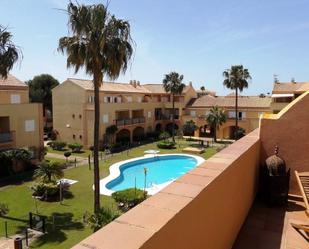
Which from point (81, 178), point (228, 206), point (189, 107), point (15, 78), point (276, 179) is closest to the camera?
point (228, 206)

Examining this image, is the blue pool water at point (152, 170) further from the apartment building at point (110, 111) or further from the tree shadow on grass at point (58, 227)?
the apartment building at point (110, 111)

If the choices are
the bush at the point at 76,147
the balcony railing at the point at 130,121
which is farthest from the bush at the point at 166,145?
the bush at the point at 76,147

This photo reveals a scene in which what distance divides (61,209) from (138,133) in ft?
111

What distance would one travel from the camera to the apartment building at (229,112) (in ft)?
167

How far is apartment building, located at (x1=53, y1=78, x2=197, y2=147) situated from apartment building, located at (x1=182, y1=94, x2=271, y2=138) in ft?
9.16

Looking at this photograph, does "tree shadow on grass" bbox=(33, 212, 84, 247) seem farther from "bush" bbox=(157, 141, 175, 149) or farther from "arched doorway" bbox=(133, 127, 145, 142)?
"arched doorway" bbox=(133, 127, 145, 142)

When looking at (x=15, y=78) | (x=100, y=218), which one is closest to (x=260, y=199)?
(x=100, y=218)

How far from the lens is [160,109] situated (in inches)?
2280

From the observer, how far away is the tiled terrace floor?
579 cm

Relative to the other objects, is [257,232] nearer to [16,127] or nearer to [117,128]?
[16,127]

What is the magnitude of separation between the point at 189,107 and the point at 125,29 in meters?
41.8

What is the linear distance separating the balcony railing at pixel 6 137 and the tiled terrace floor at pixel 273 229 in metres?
27.1

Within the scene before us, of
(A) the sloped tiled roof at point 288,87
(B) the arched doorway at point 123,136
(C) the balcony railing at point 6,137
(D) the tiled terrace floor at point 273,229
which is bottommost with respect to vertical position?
(B) the arched doorway at point 123,136

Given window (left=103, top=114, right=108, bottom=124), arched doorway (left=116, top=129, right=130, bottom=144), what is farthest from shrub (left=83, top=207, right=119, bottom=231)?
arched doorway (left=116, top=129, right=130, bottom=144)
